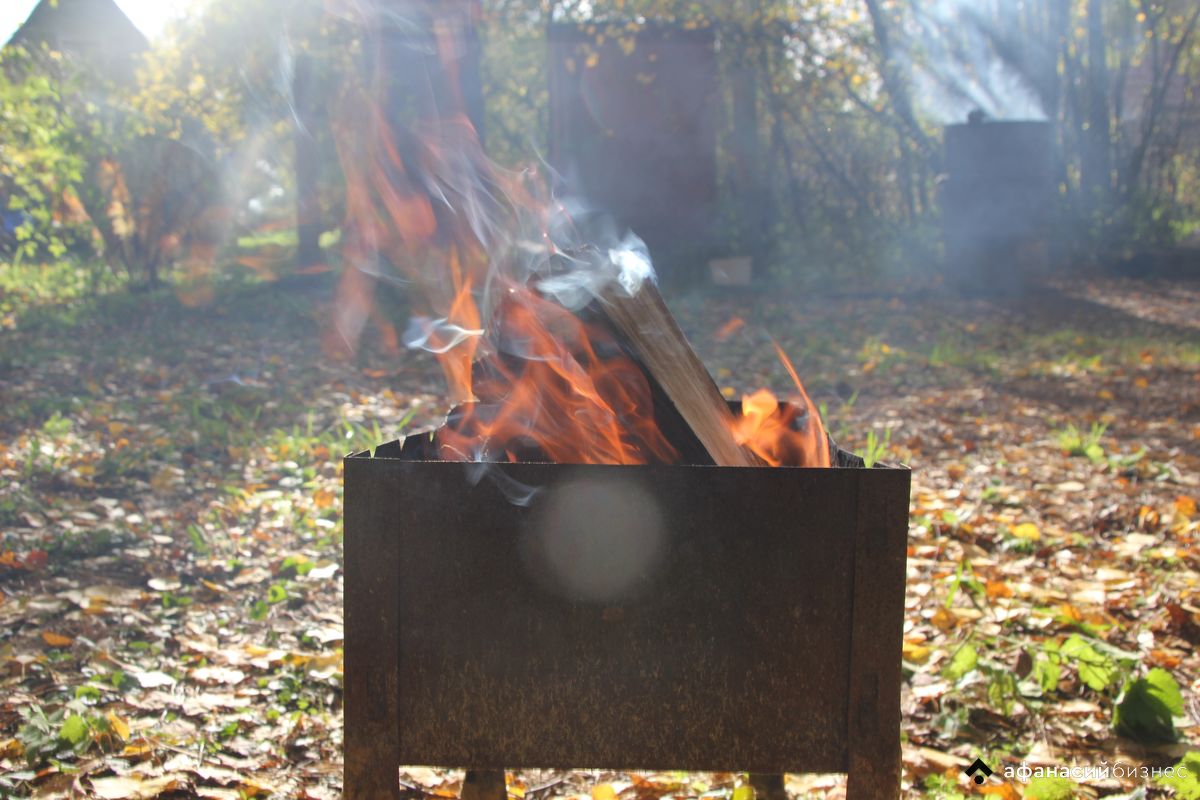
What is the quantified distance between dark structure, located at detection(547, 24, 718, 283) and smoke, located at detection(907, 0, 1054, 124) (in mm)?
4231

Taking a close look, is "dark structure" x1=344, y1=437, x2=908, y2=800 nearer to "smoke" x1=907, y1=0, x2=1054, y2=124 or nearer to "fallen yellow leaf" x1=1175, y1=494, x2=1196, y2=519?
"fallen yellow leaf" x1=1175, y1=494, x2=1196, y2=519

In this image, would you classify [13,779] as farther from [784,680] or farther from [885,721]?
[885,721]

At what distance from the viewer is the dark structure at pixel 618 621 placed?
184cm

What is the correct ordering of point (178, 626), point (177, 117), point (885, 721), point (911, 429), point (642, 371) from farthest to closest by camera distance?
point (177, 117)
point (911, 429)
point (178, 626)
point (642, 371)
point (885, 721)

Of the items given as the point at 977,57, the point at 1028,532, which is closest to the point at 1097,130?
the point at 977,57

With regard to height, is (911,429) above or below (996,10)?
below

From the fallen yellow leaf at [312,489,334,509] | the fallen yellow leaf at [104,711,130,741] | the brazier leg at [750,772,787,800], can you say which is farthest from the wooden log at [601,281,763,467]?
the fallen yellow leaf at [312,489,334,509]

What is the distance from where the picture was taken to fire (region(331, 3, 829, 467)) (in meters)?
2.11

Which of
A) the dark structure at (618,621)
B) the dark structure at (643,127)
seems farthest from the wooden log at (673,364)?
the dark structure at (643,127)

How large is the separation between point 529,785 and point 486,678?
0.87 m

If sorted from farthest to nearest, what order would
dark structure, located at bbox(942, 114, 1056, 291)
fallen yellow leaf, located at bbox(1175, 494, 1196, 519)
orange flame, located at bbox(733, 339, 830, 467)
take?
1. dark structure, located at bbox(942, 114, 1056, 291)
2. fallen yellow leaf, located at bbox(1175, 494, 1196, 519)
3. orange flame, located at bbox(733, 339, 830, 467)

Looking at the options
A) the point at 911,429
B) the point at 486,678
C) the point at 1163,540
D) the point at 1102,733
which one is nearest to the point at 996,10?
the point at 911,429

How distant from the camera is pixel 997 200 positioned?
42.0ft

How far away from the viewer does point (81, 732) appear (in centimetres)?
262
